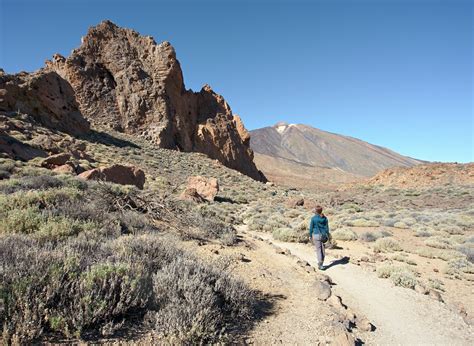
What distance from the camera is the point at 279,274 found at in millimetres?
6301

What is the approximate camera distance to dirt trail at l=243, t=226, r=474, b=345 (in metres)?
4.64

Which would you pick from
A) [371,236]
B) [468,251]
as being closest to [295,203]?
[371,236]

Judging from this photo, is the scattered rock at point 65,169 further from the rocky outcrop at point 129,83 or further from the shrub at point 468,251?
the rocky outcrop at point 129,83

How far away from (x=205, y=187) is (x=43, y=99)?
1538cm

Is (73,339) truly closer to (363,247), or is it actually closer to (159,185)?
(363,247)

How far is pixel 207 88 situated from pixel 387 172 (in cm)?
3197

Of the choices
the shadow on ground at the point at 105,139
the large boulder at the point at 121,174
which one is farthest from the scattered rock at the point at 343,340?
the shadow on ground at the point at 105,139

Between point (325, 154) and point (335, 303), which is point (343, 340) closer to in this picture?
point (335, 303)

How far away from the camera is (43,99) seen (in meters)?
25.2

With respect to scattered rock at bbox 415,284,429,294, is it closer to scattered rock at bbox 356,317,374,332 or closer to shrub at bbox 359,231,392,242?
scattered rock at bbox 356,317,374,332

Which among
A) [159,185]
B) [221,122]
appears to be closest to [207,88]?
[221,122]

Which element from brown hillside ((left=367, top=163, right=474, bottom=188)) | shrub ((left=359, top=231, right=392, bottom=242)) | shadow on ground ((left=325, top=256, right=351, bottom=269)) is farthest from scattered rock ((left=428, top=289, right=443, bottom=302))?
brown hillside ((left=367, top=163, right=474, bottom=188))

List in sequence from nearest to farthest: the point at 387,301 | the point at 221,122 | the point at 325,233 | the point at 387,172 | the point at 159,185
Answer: the point at 387,301 → the point at 325,233 → the point at 159,185 → the point at 221,122 → the point at 387,172

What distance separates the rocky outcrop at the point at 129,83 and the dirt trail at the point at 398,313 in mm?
32483
